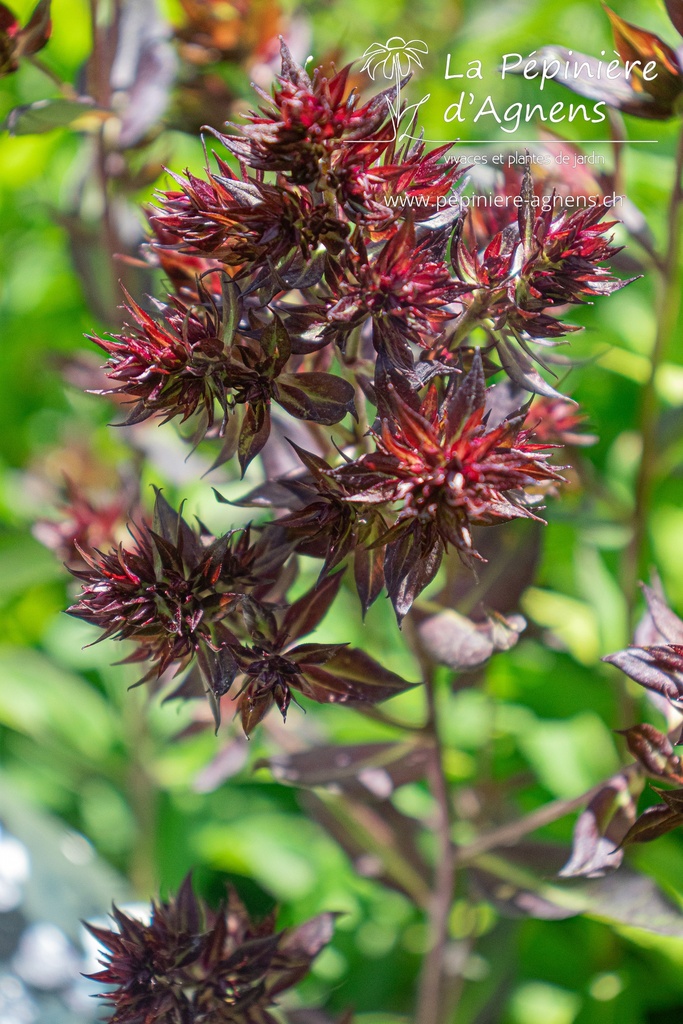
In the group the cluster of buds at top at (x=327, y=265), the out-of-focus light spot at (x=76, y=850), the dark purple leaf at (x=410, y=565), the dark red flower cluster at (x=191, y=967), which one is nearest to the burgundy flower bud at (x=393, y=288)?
the cluster of buds at top at (x=327, y=265)

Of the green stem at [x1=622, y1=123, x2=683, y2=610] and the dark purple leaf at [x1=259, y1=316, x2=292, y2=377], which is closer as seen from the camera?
the dark purple leaf at [x1=259, y1=316, x2=292, y2=377]

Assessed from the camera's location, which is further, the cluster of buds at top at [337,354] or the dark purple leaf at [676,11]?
the dark purple leaf at [676,11]

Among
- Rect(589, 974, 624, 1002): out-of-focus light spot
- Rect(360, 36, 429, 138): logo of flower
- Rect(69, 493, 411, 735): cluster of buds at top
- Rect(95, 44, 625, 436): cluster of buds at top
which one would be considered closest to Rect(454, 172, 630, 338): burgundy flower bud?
Rect(95, 44, 625, 436): cluster of buds at top

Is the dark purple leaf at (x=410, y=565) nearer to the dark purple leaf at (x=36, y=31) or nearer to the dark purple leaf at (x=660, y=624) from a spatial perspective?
the dark purple leaf at (x=660, y=624)

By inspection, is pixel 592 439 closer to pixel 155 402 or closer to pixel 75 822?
pixel 155 402

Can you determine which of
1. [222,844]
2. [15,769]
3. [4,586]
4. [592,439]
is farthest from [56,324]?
[592,439]

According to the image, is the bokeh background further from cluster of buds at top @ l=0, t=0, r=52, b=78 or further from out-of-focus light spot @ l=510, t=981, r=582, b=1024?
cluster of buds at top @ l=0, t=0, r=52, b=78
